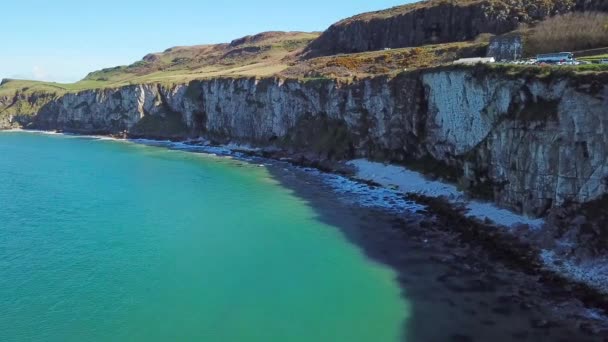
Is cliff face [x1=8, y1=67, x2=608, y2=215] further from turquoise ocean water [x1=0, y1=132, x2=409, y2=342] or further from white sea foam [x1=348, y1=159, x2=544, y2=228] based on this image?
turquoise ocean water [x1=0, y1=132, x2=409, y2=342]

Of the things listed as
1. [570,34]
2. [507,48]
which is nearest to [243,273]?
[570,34]

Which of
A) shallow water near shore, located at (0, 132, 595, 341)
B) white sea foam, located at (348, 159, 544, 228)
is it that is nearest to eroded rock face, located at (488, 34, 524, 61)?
white sea foam, located at (348, 159, 544, 228)

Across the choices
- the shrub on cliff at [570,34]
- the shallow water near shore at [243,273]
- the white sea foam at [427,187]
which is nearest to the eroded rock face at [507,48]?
the shrub on cliff at [570,34]

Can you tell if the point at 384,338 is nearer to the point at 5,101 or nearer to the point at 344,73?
the point at 344,73

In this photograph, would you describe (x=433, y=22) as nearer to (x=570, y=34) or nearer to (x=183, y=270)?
(x=570, y=34)

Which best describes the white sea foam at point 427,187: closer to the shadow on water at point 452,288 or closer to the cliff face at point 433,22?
the shadow on water at point 452,288

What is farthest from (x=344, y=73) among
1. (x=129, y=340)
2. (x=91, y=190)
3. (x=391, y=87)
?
(x=129, y=340)
